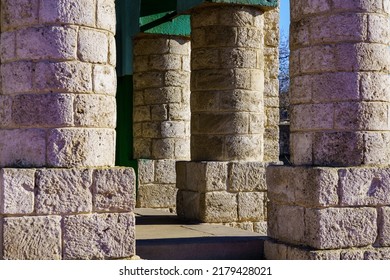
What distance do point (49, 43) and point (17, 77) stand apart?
1.47 feet

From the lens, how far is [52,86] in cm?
679

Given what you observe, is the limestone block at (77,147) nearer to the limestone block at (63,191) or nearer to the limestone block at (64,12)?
the limestone block at (63,191)

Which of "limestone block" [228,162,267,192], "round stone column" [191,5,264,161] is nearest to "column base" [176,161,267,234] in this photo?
"limestone block" [228,162,267,192]

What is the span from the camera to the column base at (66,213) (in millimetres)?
6512

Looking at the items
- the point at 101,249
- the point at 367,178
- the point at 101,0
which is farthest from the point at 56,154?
the point at 367,178

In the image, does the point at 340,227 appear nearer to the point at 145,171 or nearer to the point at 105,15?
the point at 105,15

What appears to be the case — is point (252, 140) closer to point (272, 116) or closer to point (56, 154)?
point (272, 116)

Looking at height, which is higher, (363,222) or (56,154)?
(56,154)

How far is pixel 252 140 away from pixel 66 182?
205 inches

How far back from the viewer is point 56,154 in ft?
22.2

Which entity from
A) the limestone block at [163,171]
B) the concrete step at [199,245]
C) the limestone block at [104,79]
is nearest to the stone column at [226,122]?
the concrete step at [199,245]

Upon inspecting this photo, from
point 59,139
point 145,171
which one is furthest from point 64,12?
point 145,171
